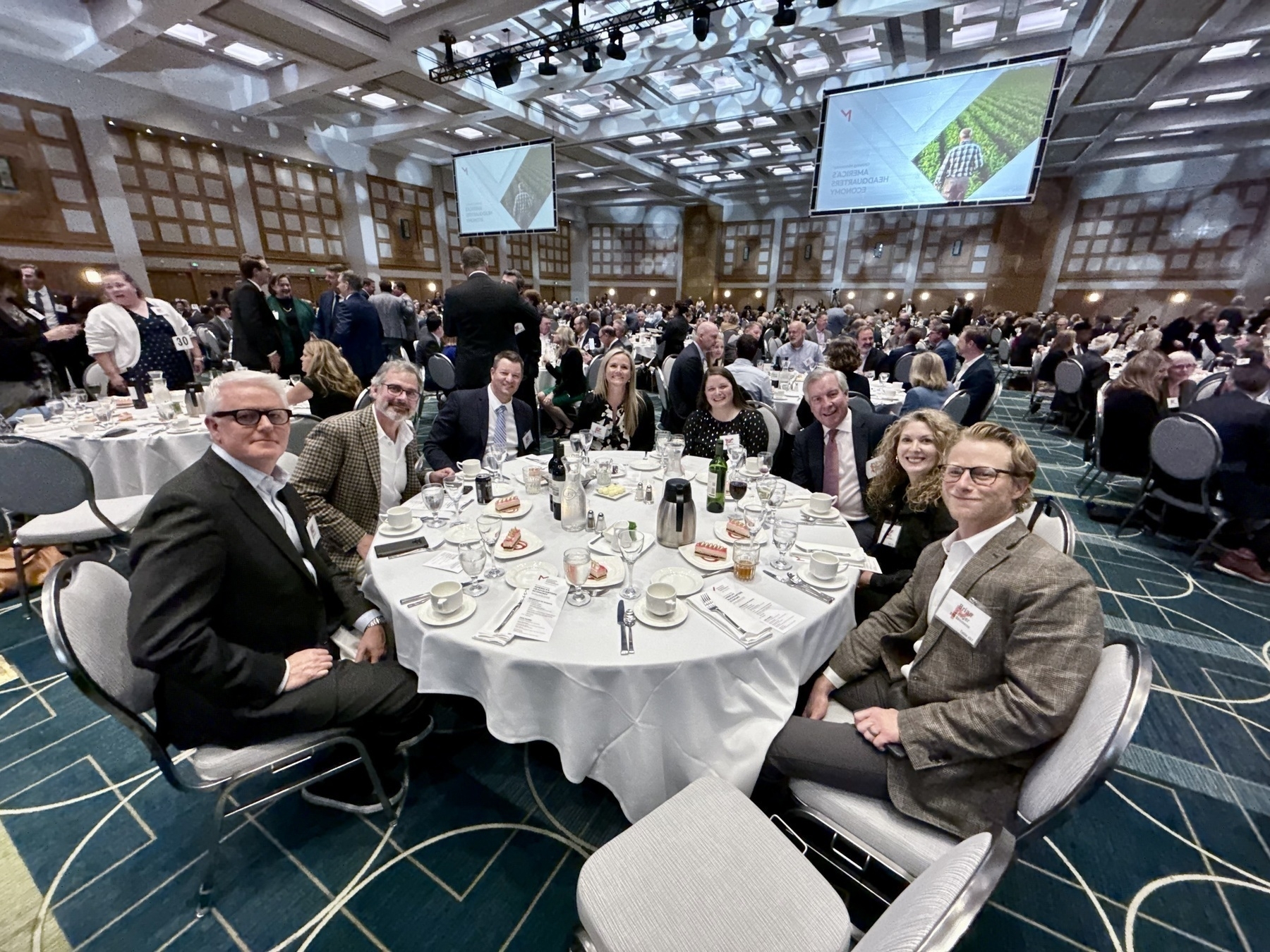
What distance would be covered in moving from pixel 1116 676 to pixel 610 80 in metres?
10.8

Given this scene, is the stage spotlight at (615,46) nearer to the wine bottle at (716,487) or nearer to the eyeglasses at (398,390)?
the eyeglasses at (398,390)

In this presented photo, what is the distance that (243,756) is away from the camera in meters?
1.38

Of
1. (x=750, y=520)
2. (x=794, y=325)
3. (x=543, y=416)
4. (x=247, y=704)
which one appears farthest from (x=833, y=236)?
(x=247, y=704)

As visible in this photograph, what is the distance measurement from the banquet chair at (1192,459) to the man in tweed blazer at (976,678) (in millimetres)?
2851

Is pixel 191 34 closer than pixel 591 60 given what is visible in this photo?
No

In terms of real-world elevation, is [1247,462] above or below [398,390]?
below

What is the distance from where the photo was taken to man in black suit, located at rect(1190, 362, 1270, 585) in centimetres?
312

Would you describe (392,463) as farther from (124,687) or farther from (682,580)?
(682,580)

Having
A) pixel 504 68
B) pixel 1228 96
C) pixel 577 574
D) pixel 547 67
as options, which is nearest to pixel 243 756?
pixel 577 574

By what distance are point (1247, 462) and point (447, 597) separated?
4.78 m

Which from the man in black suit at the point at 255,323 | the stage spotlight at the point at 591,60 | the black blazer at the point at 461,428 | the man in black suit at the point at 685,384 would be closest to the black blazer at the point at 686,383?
the man in black suit at the point at 685,384

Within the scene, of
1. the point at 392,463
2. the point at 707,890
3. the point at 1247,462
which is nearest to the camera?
the point at 707,890

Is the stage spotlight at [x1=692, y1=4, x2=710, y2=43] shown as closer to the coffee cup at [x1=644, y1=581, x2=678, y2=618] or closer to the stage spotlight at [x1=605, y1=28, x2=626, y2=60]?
the stage spotlight at [x1=605, y1=28, x2=626, y2=60]

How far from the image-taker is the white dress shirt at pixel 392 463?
2367 millimetres
